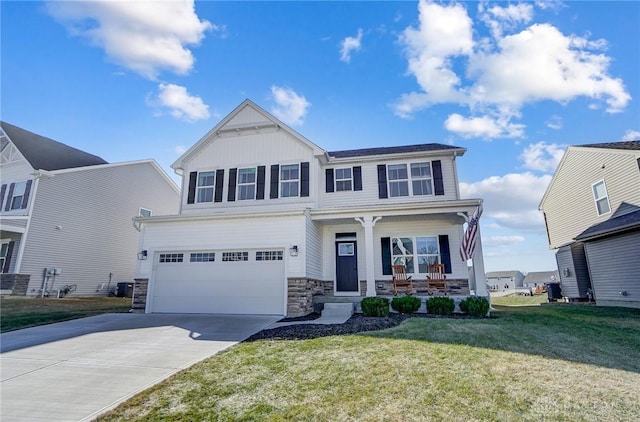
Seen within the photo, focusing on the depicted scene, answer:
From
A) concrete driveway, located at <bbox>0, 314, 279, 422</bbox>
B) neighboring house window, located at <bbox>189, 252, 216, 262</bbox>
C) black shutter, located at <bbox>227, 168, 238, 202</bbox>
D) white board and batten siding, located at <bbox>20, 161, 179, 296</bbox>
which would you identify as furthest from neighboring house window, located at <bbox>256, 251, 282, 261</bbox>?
white board and batten siding, located at <bbox>20, 161, 179, 296</bbox>

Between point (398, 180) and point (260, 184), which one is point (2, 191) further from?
point (398, 180)

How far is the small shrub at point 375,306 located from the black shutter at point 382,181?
4533 millimetres

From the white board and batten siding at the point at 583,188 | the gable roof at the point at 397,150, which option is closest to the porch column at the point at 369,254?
the gable roof at the point at 397,150

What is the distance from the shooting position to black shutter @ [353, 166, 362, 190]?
1312 centimetres

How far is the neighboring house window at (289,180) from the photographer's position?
12898 millimetres

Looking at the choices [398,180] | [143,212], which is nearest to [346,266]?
[398,180]

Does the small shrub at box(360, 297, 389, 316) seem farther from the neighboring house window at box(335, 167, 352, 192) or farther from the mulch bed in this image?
the neighboring house window at box(335, 167, 352, 192)

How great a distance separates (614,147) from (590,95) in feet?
12.3

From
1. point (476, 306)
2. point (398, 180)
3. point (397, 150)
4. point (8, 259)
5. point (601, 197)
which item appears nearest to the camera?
point (476, 306)

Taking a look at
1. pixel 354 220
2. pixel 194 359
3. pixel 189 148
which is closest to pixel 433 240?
pixel 354 220

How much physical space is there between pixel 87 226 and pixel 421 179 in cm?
1658

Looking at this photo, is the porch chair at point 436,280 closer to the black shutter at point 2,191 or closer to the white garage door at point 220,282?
the white garage door at point 220,282

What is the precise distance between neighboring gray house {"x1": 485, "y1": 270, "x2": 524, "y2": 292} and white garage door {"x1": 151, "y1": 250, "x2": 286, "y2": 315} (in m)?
62.3

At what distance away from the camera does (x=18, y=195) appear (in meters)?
15.7
